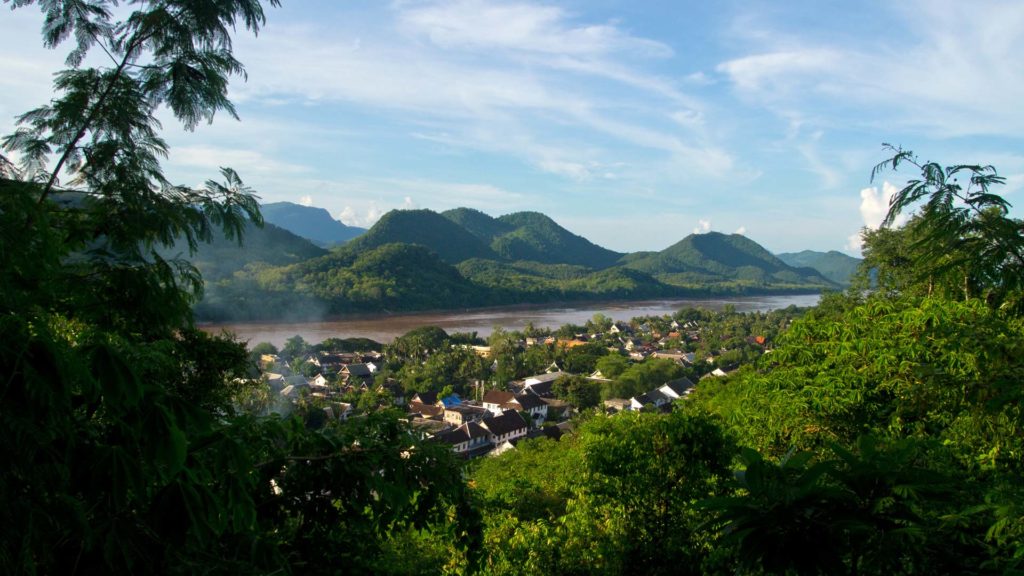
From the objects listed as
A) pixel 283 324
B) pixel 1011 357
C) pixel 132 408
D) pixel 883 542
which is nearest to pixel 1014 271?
pixel 1011 357

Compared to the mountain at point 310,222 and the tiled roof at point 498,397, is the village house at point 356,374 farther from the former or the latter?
the mountain at point 310,222

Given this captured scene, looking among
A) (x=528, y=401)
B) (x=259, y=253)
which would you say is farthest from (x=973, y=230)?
(x=259, y=253)

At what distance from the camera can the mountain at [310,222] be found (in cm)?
15962

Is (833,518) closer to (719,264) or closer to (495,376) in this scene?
(495,376)

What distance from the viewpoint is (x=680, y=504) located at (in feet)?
12.2

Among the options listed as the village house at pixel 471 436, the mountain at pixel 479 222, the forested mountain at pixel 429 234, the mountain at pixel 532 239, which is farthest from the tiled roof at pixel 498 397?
the mountain at pixel 479 222

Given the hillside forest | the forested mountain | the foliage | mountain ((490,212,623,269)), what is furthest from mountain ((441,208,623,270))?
the foliage

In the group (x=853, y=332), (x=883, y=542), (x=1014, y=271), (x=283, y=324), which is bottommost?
(x=283, y=324)

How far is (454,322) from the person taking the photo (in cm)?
4247

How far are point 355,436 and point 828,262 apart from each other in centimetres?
18198

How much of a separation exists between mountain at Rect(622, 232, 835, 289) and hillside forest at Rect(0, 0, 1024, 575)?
8480 cm

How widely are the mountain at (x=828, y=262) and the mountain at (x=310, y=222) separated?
4630 inches

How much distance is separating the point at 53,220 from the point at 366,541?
67.3 inches

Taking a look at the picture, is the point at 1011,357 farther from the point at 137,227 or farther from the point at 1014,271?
the point at 137,227
